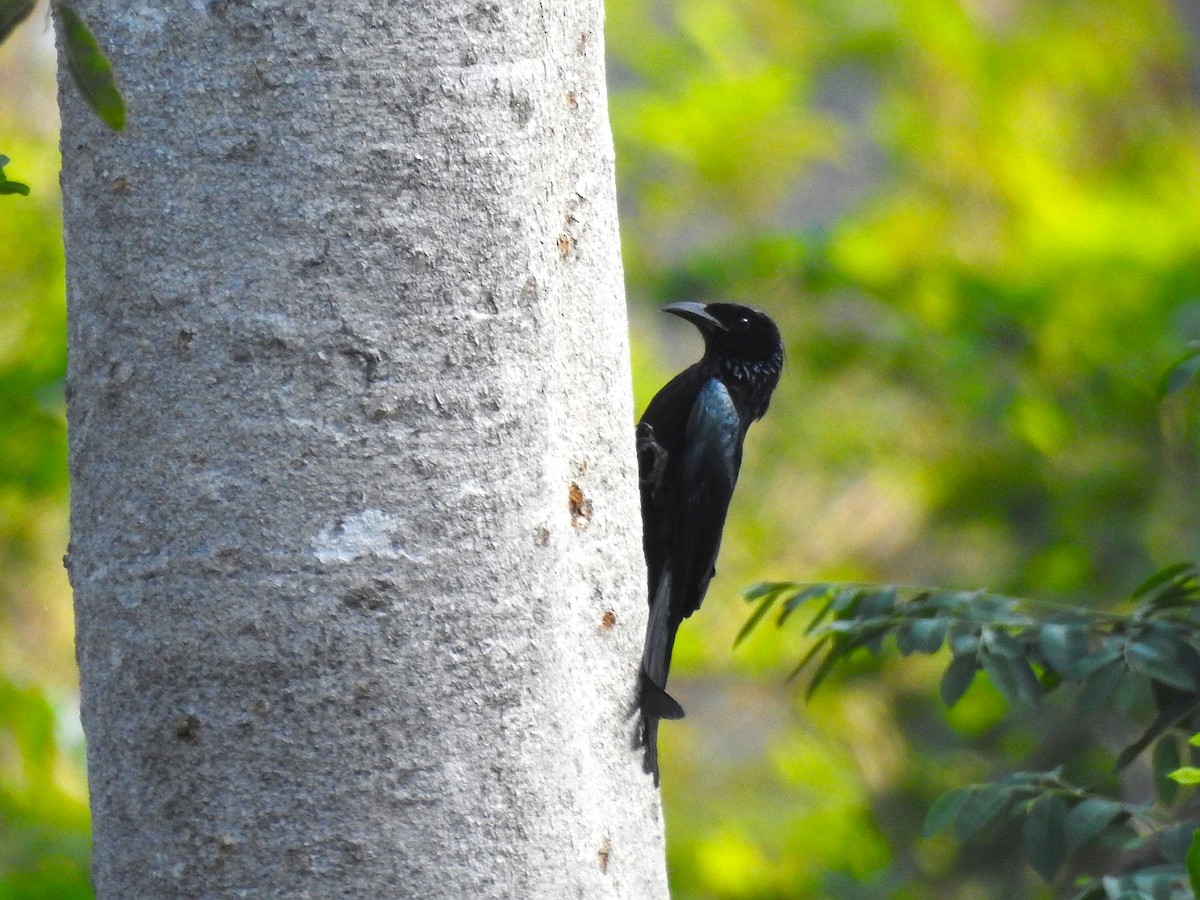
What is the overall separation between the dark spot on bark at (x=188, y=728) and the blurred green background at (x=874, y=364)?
245 cm

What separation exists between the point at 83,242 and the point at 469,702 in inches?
27.4

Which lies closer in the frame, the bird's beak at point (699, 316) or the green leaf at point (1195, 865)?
the green leaf at point (1195, 865)

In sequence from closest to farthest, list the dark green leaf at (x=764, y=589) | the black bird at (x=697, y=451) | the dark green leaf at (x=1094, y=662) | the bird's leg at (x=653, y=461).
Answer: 1. the dark green leaf at (x=1094, y=662)
2. the dark green leaf at (x=764, y=589)
3. the black bird at (x=697, y=451)
4. the bird's leg at (x=653, y=461)

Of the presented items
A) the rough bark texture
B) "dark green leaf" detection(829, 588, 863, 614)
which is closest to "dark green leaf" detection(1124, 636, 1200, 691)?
"dark green leaf" detection(829, 588, 863, 614)

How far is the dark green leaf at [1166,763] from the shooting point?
1998mm

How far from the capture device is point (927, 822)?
2.14 metres

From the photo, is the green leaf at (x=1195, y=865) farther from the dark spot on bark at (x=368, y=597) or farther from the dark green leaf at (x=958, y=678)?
the dark spot on bark at (x=368, y=597)

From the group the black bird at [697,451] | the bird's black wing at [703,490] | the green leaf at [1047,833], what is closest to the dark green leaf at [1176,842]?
the green leaf at [1047,833]

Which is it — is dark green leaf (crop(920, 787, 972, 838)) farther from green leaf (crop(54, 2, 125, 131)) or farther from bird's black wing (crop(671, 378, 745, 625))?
green leaf (crop(54, 2, 125, 131))

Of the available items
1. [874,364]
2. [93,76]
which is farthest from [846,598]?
[874,364]

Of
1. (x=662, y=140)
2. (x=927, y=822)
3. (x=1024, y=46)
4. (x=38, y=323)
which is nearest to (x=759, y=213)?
(x=662, y=140)

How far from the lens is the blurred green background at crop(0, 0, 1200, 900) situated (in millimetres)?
4770

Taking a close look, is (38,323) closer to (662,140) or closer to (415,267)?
(662,140)

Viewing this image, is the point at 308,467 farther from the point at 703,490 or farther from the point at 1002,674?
the point at 703,490
